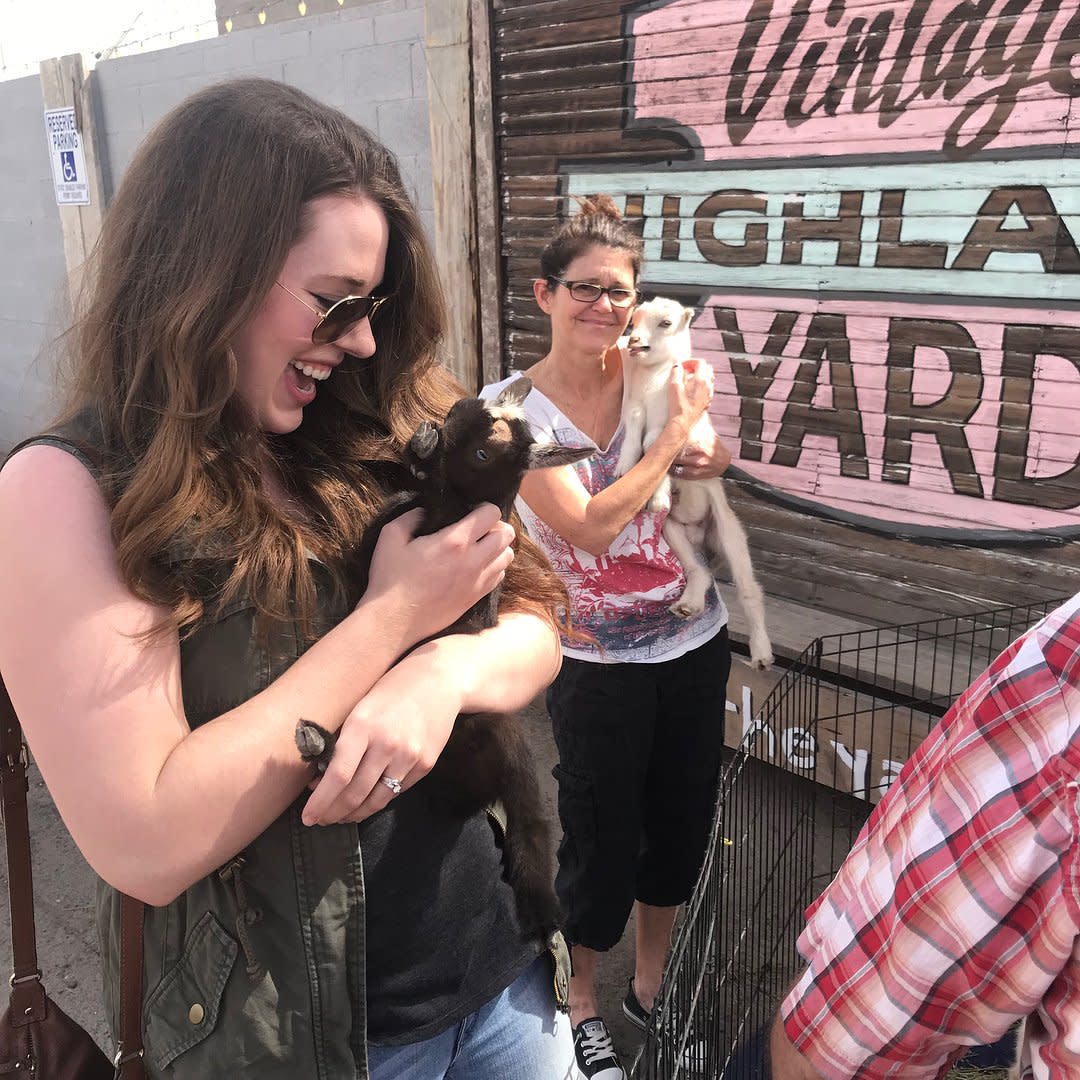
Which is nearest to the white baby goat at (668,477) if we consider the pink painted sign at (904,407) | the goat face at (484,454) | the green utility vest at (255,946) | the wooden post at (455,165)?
the goat face at (484,454)

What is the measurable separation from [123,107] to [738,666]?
294 inches

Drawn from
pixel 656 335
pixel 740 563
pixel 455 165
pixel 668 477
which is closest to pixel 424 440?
pixel 668 477

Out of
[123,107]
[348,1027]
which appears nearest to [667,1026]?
[348,1027]

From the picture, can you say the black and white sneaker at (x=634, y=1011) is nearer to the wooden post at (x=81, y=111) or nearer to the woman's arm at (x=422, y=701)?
the woman's arm at (x=422, y=701)

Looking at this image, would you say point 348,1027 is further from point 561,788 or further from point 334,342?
point 561,788

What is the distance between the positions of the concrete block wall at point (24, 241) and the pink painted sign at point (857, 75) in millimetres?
7081

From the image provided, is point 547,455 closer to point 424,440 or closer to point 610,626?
point 424,440

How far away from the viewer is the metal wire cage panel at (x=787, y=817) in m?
1.98

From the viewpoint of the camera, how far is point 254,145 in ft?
4.00

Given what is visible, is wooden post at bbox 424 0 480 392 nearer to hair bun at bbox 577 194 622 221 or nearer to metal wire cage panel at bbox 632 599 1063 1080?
hair bun at bbox 577 194 622 221

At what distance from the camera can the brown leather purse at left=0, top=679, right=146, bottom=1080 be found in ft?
4.25

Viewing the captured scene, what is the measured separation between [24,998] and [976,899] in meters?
1.32

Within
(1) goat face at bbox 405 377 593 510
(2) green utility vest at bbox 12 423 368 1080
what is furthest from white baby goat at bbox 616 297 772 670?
(2) green utility vest at bbox 12 423 368 1080

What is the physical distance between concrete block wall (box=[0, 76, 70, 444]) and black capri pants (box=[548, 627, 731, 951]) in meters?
7.94
